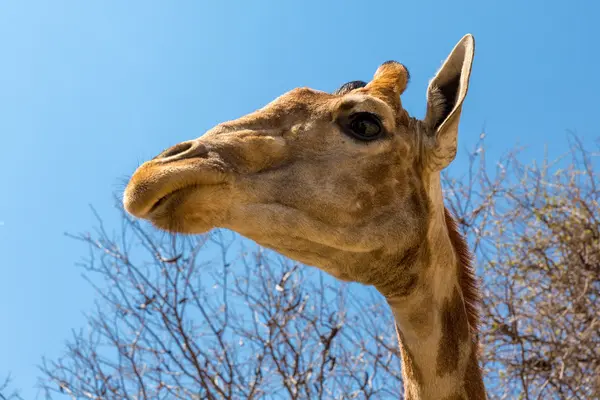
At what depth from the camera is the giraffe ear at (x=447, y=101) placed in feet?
12.2

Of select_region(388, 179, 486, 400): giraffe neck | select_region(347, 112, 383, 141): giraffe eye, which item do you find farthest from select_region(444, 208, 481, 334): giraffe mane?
select_region(347, 112, 383, 141): giraffe eye

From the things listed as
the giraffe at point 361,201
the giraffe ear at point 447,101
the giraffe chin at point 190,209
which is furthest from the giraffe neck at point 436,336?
the giraffe chin at point 190,209

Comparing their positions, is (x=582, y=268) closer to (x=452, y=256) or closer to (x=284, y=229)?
(x=452, y=256)

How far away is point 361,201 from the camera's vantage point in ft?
11.5

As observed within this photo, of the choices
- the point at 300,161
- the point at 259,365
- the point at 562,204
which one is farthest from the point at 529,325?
the point at 300,161

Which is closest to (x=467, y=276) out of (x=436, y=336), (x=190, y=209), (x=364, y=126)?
(x=436, y=336)

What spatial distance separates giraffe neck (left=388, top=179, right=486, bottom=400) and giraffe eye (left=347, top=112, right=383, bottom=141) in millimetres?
494

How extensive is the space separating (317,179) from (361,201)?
225mm

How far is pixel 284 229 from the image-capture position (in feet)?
11.0

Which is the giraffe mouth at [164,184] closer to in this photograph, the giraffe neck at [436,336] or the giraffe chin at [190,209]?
the giraffe chin at [190,209]

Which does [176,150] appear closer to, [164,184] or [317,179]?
[164,184]

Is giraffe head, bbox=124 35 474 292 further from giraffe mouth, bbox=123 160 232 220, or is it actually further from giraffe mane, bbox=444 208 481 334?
giraffe mane, bbox=444 208 481 334

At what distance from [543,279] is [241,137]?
24.9ft

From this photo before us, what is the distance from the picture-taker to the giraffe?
10.7 feet
